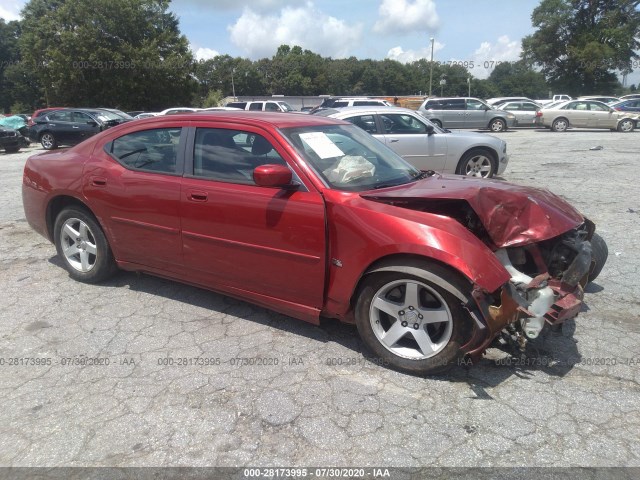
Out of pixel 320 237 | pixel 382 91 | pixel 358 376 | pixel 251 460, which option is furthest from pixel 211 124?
pixel 382 91

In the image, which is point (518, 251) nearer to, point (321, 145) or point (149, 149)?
point (321, 145)

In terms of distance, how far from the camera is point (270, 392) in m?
2.93

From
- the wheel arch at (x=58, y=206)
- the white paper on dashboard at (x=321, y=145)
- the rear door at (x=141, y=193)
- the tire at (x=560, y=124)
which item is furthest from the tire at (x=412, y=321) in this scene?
the tire at (x=560, y=124)

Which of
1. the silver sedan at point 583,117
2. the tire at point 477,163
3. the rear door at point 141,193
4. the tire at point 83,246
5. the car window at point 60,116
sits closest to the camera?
the rear door at point 141,193

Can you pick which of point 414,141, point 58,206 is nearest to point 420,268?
point 58,206

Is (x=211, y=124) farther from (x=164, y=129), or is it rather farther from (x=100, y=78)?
(x=100, y=78)

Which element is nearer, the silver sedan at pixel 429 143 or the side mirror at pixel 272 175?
the side mirror at pixel 272 175

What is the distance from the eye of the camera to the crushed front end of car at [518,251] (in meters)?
2.84

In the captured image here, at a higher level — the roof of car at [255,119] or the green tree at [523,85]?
the green tree at [523,85]

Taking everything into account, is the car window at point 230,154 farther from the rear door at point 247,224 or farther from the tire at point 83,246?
the tire at point 83,246

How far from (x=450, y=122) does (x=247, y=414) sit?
2232 centimetres

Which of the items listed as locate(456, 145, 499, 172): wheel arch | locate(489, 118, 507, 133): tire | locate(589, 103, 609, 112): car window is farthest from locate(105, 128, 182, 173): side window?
locate(589, 103, 609, 112): car window

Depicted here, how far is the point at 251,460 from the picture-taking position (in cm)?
239

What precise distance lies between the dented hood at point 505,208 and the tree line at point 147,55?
27.7 m
